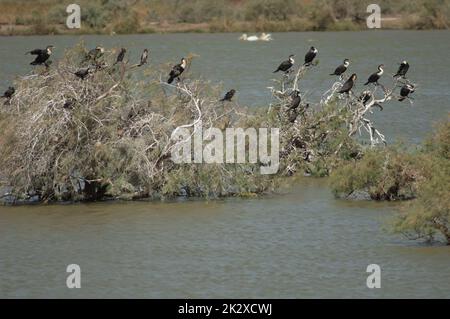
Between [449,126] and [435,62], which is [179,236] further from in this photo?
[435,62]

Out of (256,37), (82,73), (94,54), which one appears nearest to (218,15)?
(256,37)

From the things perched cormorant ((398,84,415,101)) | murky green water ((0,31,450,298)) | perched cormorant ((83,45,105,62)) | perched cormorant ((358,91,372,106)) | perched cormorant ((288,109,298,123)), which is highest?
perched cormorant ((83,45,105,62))

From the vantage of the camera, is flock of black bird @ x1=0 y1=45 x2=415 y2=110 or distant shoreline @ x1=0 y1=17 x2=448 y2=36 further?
distant shoreline @ x1=0 y1=17 x2=448 y2=36

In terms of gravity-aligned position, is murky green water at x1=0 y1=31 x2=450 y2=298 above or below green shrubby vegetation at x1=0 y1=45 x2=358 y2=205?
below

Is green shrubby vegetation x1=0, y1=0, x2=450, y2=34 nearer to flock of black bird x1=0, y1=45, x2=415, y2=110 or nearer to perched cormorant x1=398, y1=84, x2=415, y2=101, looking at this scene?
flock of black bird x1=0, y1=45, x2=415, y2=110

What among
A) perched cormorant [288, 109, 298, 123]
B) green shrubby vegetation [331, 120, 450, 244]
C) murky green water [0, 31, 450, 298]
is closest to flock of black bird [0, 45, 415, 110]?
perched cormorant [288, 109, 298, 123]

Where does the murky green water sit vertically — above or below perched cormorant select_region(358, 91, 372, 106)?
below

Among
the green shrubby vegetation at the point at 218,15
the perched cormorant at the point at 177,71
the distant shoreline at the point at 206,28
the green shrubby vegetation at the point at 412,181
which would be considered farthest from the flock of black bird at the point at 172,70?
the green shrubby vegetation at the point at 218,15

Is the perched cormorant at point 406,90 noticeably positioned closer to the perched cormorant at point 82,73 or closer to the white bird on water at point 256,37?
the perched cormorant at point 82,73

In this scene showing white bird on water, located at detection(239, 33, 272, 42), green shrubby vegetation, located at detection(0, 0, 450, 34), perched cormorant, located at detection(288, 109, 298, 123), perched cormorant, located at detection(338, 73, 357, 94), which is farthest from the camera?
green shrubby vegetation, located at detection(0, 0, 450, 34)

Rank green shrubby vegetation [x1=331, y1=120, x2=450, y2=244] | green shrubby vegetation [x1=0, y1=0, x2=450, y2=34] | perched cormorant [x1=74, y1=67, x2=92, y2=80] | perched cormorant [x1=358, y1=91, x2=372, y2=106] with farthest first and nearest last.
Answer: green shrubby vegetation [x1=0, y1=0, x2=450, y2=34], perched cormorant [x1=358, y1=91, x2=372, y2=106], perched cormorant [x1=74, y1=67, x2=92, y2=80], green shrubby vegetation [x1=331, y1=120, x2=450, y2=244]

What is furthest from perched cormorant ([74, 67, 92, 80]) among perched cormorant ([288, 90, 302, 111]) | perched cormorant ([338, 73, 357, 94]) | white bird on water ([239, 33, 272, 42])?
white bird on water ([239, 33, 272, 42])

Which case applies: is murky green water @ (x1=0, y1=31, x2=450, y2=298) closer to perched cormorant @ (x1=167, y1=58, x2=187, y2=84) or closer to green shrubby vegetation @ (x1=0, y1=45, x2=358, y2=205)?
green shrubby vegetation @ (x1=0, y1=45, x2=358, y2=205)
